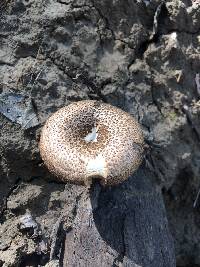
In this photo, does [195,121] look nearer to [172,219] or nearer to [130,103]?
[130,103]

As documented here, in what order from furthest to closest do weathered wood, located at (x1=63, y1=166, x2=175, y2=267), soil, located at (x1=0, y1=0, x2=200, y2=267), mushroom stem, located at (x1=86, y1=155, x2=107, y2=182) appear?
soil, located at (x1=0, y1=0, x2=200, y2=267) → weathered wood, located at (x1=63, y1=166, x2=175, y2=267) → mushroom stem, located at (x1=86, y1=155, x2=107, y2=182)

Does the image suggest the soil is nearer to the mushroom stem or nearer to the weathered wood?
the weathered wood

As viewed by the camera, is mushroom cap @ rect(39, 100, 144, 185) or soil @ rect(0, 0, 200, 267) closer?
mushroom cap @ rect(39, 100, 144, 185)

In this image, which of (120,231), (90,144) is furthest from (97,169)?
(120,231)

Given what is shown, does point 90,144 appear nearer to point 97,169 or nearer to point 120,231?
point 97,169

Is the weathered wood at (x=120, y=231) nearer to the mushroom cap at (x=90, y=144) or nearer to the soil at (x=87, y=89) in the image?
the soil at (x=87, y=89)

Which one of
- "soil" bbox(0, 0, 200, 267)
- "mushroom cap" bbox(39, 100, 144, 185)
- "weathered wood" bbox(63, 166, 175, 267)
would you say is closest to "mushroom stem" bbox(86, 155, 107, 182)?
"mushroom cap" bbox(39, 100, 144, 185)
